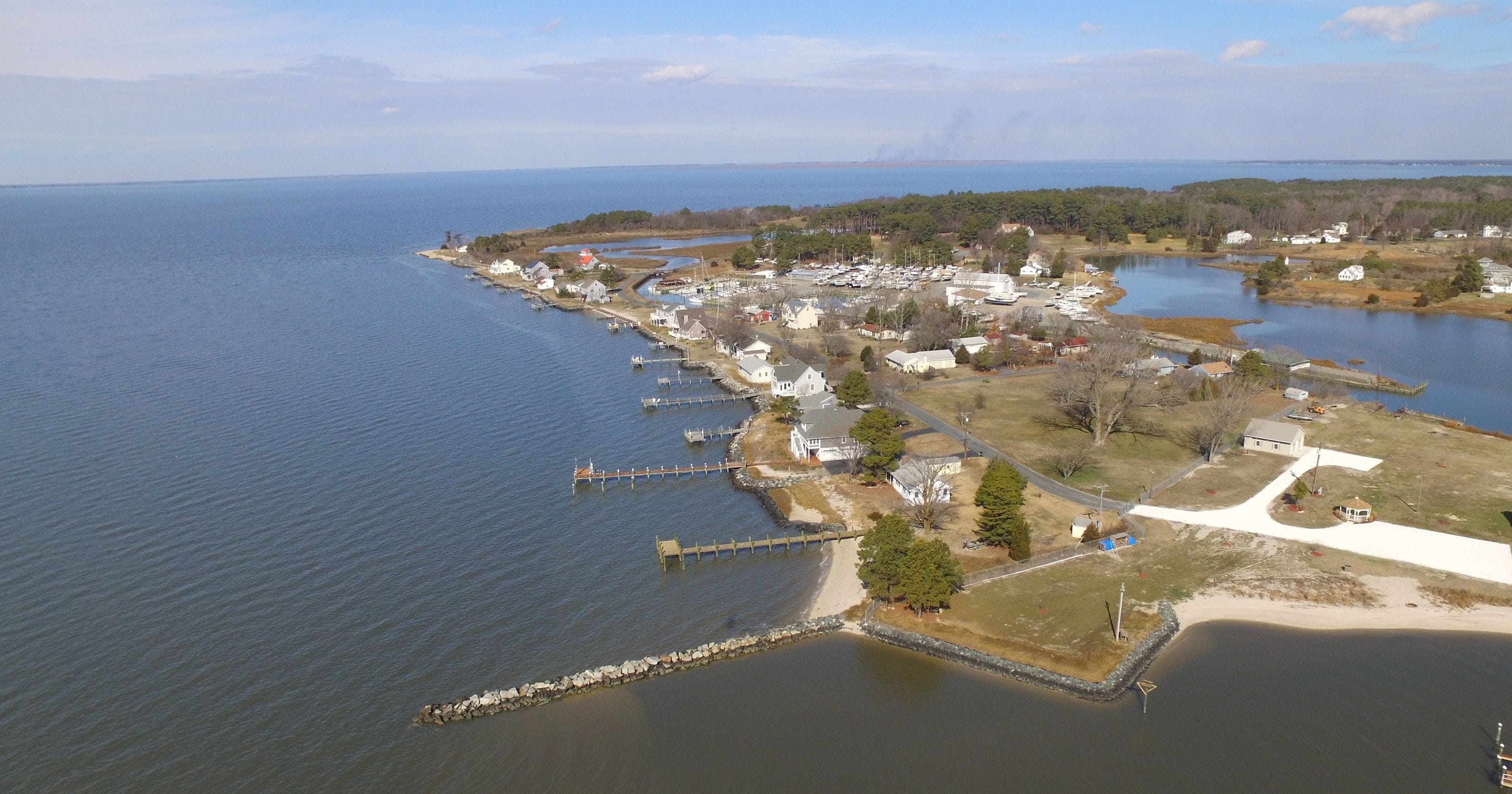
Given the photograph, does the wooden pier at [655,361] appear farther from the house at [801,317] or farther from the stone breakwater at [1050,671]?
the stone breakwater at [1050,671]

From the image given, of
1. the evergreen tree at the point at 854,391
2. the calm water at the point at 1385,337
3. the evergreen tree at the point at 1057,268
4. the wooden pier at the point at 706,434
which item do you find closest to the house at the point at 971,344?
the evergreen tree at the point at 854,391

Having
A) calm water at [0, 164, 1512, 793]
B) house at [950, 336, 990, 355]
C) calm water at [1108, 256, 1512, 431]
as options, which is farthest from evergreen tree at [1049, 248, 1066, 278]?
calm water at [0, 164, 1512, 793]

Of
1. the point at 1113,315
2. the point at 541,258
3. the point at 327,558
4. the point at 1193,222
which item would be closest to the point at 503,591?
the point at 327,558

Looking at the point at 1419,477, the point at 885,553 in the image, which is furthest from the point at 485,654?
the point at 1419,477

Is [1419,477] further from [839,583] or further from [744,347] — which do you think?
[744,347]

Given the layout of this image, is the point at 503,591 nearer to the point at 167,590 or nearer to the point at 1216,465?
the point at 167,590
